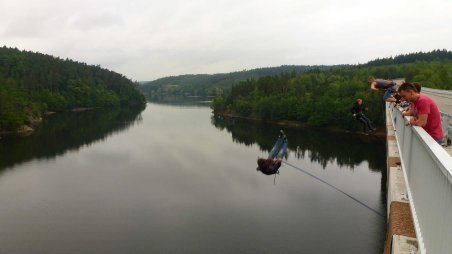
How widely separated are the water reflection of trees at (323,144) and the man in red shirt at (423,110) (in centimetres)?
4210

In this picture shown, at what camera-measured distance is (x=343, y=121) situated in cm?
7431

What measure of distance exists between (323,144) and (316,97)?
32.8 m

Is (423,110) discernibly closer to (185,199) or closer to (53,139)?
(185,199)

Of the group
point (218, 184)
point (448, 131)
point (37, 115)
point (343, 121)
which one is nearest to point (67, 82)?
point (37, 115)

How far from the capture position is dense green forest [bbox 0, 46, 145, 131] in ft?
367

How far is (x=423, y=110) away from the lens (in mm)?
6082

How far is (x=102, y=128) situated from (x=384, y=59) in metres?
146

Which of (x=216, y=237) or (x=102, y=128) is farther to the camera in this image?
(x=102, y=128)

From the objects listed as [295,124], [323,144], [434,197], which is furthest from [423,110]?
[295,124]

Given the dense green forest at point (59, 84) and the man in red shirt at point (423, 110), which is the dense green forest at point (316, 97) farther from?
the man in red shirt at point (423, 110)

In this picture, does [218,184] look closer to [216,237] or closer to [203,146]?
[216,237]

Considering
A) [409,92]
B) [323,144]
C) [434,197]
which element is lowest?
[323,144]

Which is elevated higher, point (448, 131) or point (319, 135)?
point (448, 131)

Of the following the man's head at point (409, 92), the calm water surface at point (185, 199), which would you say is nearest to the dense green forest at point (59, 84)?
the calm water surface at point (185, 199)
